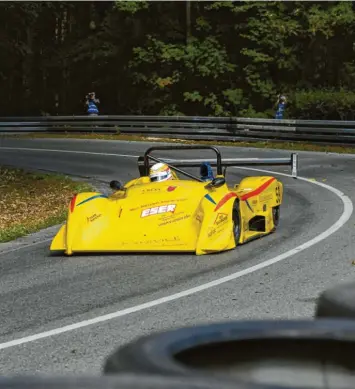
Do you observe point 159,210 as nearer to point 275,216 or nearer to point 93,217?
point 93,217

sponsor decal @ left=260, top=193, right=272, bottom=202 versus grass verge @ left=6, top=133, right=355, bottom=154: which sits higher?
sponsor decal @ left=260, top=193, right=272, bottom=202

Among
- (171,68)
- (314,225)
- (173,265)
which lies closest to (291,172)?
(314,225)

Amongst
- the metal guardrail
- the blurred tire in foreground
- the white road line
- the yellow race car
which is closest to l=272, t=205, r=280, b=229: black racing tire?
the white road line

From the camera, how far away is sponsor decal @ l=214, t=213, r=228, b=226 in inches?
410

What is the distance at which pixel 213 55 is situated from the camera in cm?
4047

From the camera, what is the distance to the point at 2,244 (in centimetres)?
1227

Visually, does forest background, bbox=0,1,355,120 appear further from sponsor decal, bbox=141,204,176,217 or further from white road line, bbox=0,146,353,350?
sponsor decal, bbox=141,204,176,217

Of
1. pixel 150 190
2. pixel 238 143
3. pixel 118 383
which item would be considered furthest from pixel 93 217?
pixel 238 143

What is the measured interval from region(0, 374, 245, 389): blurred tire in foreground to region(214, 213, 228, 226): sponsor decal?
8.05 meters

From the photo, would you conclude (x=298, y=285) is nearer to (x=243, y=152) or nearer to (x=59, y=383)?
→ (x=59, y=383)

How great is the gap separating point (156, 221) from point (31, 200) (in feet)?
24.8

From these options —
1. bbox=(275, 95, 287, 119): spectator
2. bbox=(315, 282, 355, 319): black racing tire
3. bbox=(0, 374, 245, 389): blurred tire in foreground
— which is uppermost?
bbox=(0, 374, 245, 389): blurred tire in foreground

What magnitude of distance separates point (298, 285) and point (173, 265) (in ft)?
5.50

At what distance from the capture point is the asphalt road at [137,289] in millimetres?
6758
